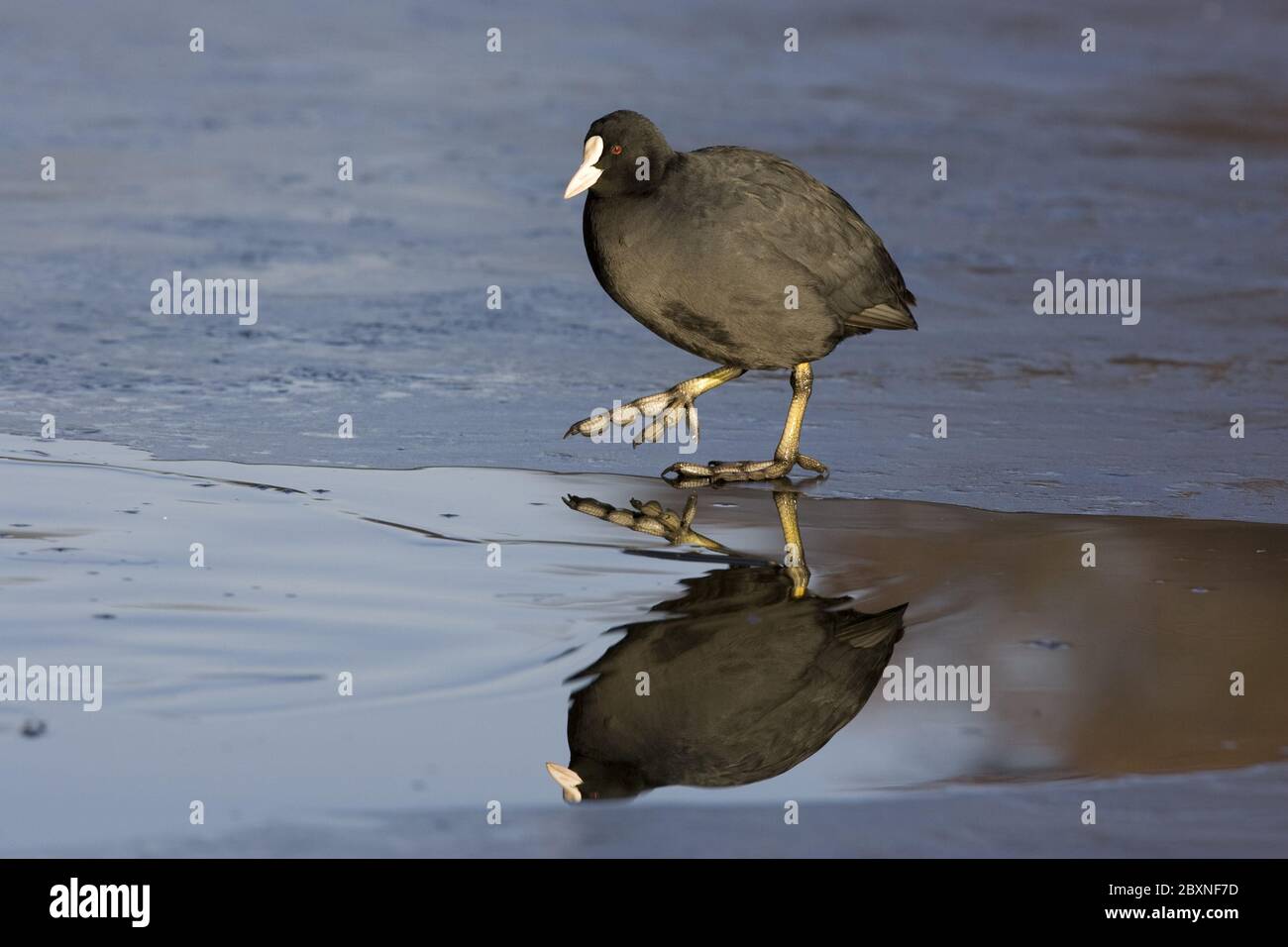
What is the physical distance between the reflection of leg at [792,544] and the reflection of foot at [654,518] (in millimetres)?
230

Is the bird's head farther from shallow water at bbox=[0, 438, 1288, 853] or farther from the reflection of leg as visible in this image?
the reflection of leg

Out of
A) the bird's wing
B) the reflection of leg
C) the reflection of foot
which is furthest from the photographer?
the bird's wing

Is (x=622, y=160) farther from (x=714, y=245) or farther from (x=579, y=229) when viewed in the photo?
(x=579, y=229)

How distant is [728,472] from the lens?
287 inches

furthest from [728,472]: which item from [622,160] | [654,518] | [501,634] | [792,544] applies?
[501,634]

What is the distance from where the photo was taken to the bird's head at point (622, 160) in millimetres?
6836

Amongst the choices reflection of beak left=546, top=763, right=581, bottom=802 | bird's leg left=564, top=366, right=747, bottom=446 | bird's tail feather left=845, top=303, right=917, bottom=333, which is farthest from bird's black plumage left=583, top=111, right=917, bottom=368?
reflection of beak left=546, top=763, right=581, bottom=802

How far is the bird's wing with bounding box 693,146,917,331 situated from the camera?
6.96 meters

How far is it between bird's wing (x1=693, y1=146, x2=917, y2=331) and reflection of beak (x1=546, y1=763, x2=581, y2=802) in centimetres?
298

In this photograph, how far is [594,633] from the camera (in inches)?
209

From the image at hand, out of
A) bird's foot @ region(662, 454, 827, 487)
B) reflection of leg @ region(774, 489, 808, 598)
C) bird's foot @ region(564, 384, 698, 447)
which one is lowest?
reflection of leg @ region(774, 489, 808, 598)

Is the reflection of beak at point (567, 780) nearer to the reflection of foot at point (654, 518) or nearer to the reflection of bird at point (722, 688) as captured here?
the reflection of bird at point (722, 688)

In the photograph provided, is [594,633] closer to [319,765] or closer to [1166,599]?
[319,765]

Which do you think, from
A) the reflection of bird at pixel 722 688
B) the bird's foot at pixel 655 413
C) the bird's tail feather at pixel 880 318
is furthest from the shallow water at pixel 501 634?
the bird's tail feather at pixel 880 318
